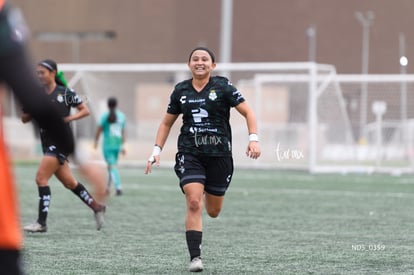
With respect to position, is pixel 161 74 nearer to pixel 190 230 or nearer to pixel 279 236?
pixel 279 236

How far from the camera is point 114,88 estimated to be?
29656 millimetres

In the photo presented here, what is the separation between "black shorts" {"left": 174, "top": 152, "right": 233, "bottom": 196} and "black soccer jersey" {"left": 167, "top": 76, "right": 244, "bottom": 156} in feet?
0.20

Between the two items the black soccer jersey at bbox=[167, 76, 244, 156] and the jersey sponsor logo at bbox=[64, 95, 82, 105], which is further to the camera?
the jersey sponsor logo at bbox=[64, 95, 82, 105]

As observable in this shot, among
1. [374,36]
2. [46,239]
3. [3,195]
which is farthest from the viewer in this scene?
[374,36]

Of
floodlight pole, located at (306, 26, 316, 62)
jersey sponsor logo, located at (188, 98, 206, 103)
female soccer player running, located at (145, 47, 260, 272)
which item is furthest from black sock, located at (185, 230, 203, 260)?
floodlight pole, located at (306, 26, 316, 62)

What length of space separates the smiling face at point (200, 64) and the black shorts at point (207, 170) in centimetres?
73

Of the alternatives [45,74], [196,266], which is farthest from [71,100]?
[196,266]

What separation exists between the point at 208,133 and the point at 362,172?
17885 millimetres

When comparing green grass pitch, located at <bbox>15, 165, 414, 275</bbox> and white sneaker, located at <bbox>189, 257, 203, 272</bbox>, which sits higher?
green grass pitch, located at <bbox>15, 165, 414, 275</bbox>

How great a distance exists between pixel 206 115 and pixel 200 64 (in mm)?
453

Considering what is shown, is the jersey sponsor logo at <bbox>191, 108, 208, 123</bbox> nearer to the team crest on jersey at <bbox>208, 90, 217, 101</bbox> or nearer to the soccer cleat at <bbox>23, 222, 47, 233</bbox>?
the team crest on jersey at <bbox>208, 90, 217, 101</bbox>

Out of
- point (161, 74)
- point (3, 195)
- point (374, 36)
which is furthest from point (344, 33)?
point (3, 195)

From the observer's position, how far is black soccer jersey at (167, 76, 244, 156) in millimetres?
8523

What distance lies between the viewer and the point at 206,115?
336 inches
